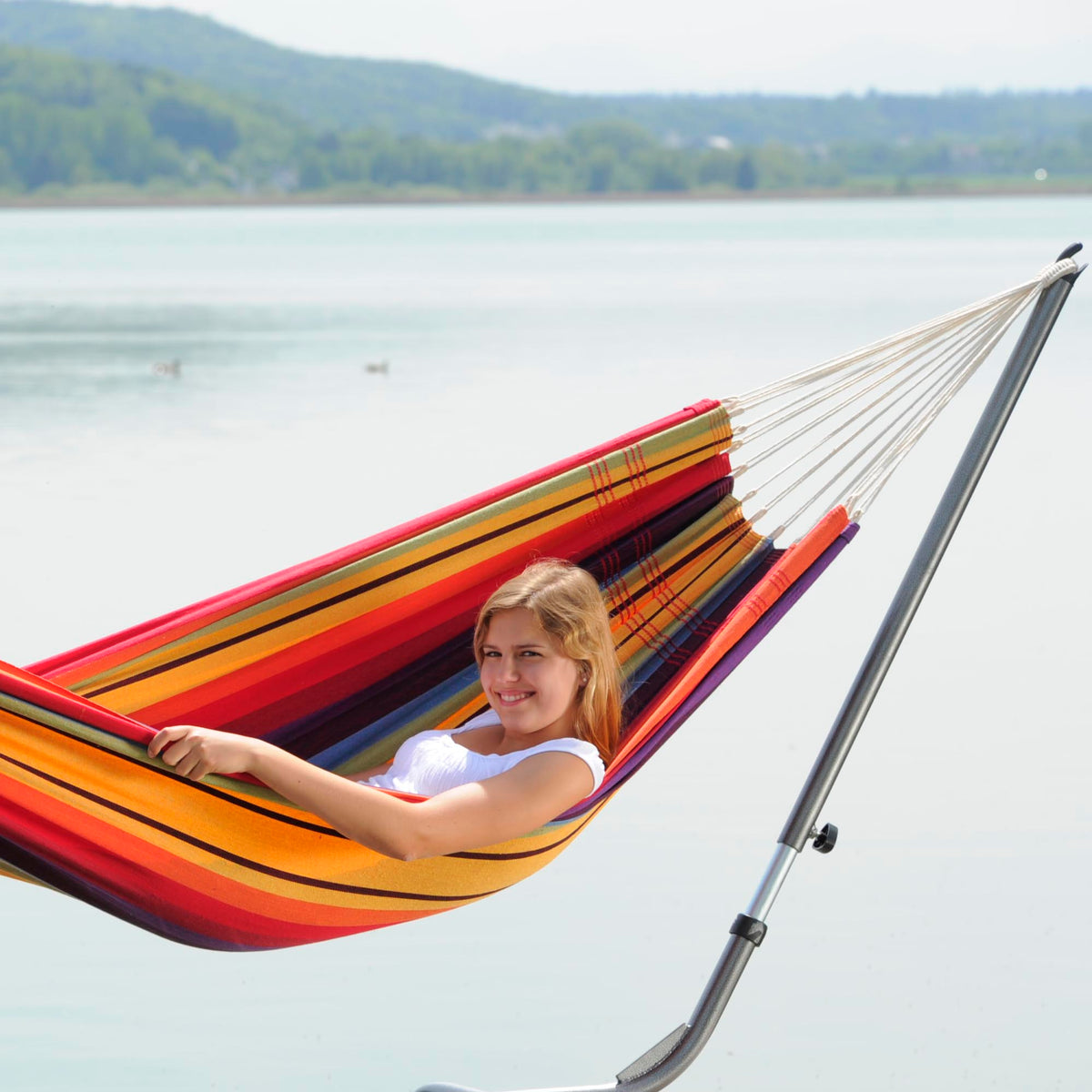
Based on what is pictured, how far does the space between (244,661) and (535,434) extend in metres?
6.64

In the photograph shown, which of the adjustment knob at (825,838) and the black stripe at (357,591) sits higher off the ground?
the black stripe at (357,591)

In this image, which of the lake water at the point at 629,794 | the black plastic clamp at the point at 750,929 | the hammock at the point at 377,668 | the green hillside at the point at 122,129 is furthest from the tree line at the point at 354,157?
the black plastic clamp at the point at 750,929

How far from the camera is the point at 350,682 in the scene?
8.21 feet

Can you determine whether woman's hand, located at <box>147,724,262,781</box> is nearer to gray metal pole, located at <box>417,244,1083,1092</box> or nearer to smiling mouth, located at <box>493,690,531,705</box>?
smiling mouth, located at <box>493,690,531,705</box>

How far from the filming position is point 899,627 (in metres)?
2.43

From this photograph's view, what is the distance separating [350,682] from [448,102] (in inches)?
3166

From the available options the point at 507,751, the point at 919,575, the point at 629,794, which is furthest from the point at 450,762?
the point at 629,794

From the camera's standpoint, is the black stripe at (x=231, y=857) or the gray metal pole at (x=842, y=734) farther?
the gray metal pole at (x=842, y=734)

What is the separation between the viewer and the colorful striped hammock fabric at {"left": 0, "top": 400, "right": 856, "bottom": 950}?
1835 millimetres

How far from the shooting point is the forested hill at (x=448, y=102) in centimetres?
7356

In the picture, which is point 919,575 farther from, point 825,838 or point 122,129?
point 122,129

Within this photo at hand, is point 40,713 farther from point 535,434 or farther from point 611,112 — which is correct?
point 611,112

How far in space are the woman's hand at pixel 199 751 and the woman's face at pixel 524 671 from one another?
0.36 metres

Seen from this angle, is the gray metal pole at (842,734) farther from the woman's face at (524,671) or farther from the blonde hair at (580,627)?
the woman's face at (524,671)
